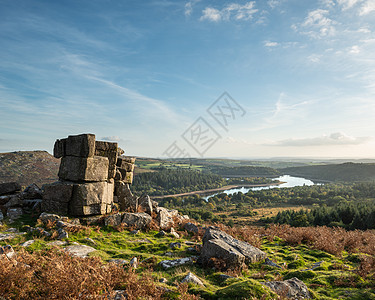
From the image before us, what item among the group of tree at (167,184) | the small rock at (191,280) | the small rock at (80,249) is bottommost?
the group of tree at (167,184)

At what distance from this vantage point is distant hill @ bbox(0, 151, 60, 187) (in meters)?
67.6

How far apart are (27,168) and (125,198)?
79244 mm

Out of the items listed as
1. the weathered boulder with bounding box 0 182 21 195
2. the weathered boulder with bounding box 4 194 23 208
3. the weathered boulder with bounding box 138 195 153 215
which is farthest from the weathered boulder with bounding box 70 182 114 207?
the weathered boulder with bounding box 0 182 21 195

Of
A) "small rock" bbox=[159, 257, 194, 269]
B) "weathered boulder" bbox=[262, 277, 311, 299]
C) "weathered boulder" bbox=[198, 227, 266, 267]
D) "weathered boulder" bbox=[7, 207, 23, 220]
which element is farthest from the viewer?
"weathered boulder" bbox=[7, 207, 23, 220]

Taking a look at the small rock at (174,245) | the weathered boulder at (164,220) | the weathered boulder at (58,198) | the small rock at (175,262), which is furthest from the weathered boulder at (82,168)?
the small rock at (175,262)

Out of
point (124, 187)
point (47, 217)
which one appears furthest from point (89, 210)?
point (124, 187)

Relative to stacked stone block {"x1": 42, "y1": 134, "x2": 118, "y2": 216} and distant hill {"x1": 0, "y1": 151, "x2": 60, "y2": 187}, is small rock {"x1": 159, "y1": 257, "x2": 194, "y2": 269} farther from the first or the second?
distant hill {"x1": 0, "y1": 151, "x2": 60, "y2": 187}

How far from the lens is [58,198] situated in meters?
13.9

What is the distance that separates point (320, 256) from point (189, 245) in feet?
25.2

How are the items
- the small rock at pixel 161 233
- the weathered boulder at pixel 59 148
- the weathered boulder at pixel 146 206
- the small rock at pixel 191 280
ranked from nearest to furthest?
the small rock at pixel 191 280, the small rock at pixel 161 233, the weathered boulder at pixel 59 148, the weathered boulder at pixel 146 206

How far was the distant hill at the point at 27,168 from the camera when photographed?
6760 cm

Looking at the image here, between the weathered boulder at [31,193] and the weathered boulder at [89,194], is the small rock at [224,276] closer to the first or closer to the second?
the weathered boulder at [89,194]

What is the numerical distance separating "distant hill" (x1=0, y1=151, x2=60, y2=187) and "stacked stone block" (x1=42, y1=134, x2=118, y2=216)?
61.2m

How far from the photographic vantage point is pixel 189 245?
512 inches
